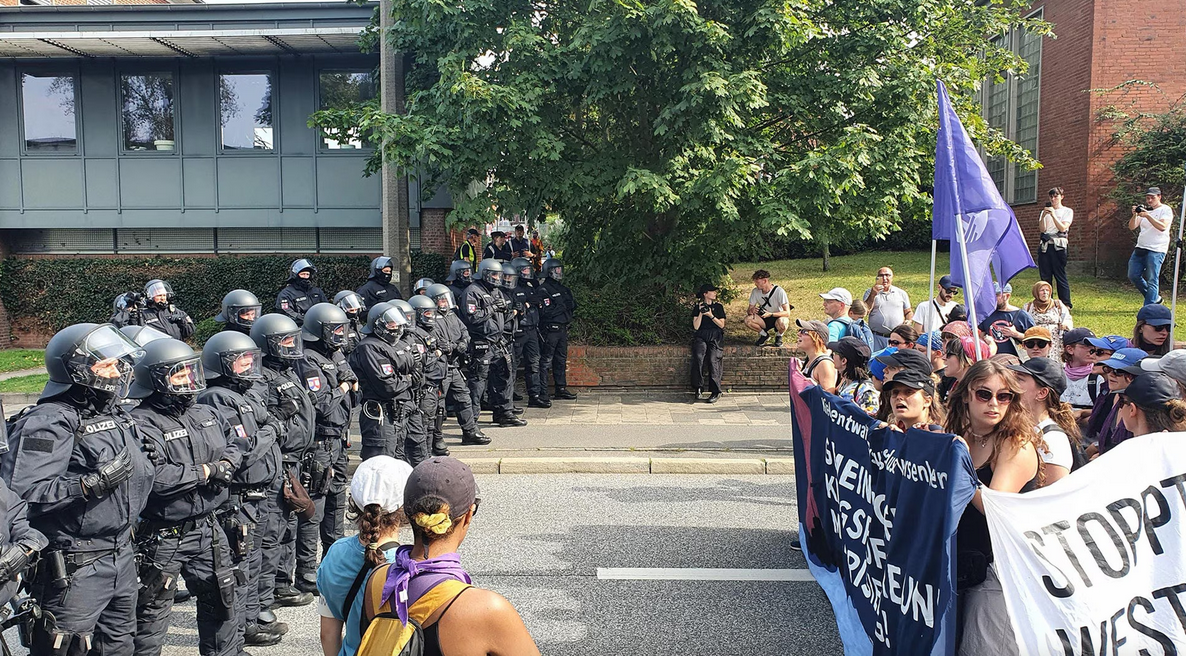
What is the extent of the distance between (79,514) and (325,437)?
269cm

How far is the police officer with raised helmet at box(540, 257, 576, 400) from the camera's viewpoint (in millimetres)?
13539

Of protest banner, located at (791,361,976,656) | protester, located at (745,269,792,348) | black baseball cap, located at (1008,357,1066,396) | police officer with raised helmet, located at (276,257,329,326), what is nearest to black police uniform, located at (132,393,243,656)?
protest banner, located at (791,361,976,656)

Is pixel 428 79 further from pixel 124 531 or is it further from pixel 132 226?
pixel 124 531

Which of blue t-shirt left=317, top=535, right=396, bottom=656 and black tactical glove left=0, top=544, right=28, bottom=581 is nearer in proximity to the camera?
blue t-shirt left=317, top=535, right=396, bottom=656

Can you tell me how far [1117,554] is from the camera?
3.88 meters

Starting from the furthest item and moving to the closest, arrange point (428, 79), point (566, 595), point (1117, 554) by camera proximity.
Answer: point (428, 79) → point (566, 595) → point (1117, 554)

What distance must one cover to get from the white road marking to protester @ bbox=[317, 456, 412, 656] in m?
3.49

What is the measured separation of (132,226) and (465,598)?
2017cm

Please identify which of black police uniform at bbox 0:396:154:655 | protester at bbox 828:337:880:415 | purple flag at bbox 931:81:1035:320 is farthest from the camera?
purple flag at bbox 931:81:1035:320

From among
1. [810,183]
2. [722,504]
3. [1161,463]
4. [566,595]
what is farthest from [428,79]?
[1161,463]

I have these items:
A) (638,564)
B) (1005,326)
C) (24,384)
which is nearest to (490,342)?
(638,564)

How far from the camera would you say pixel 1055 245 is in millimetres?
14734

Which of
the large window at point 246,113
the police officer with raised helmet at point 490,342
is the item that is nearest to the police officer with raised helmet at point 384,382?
the police officer with raised helmet at point 490,342

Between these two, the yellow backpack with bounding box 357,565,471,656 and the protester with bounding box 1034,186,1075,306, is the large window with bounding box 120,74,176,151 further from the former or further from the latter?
the yellow backpack with bounding box 357,565,471,656
